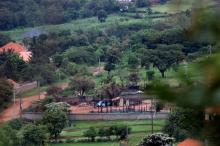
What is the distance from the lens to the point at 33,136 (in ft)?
25.0

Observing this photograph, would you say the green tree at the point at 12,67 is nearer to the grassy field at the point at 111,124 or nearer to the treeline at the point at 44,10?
the grassy field at the point at 111,124

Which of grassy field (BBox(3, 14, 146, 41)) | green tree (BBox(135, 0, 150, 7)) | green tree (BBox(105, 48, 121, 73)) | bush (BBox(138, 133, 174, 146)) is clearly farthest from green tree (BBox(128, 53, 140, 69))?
bush (BBox(138, 133, 174, 146))

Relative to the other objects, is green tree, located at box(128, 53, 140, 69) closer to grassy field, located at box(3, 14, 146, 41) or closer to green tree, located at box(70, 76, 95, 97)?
green tree, located at box(70, 76, 95, 97)

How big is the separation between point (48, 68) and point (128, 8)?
290 inches

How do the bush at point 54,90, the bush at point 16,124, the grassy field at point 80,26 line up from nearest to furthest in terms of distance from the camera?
1. the bush at point 16,124
2. the bush at point 54,90
3. the grassy field at point 80,26

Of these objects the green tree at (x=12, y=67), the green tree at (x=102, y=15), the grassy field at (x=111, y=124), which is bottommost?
the grassy field at (x=111, y=124)

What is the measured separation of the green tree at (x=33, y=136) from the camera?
7664 millimetres

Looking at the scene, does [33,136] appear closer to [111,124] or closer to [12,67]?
[111,124]

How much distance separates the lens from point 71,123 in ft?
33.3

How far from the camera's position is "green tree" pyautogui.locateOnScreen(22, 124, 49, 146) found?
7.66 metres

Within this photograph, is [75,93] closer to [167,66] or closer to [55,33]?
[167,66]

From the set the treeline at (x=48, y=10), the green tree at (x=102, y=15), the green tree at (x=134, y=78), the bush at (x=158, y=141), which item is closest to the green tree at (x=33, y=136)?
the bush at (x=158, y=141)

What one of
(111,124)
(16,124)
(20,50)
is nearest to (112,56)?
(20,50)

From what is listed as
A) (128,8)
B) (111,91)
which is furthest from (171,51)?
(128,8)
